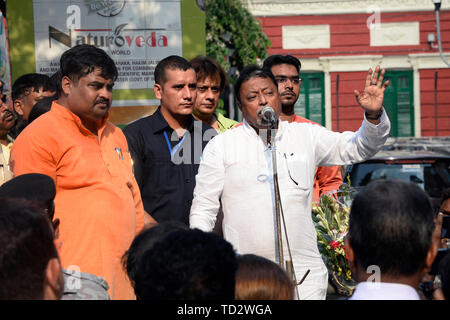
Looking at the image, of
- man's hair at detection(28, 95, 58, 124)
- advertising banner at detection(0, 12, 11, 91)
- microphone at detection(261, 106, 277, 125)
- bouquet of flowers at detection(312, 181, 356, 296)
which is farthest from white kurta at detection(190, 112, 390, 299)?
advertising banner at detection(0, 12, 11, 91)

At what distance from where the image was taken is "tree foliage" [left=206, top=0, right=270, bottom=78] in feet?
52.7

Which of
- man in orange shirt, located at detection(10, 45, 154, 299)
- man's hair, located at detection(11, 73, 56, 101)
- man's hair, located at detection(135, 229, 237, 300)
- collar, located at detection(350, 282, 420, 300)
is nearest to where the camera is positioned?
man's hair, located at detection(135, 229, 237, 300)

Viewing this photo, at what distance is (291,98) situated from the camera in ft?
18.1

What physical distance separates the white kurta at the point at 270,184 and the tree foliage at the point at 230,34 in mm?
11875

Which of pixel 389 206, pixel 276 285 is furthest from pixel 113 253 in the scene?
pixel 389 206

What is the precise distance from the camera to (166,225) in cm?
297

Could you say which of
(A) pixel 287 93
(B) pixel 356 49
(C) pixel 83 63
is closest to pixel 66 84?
(C) pixel 83 63

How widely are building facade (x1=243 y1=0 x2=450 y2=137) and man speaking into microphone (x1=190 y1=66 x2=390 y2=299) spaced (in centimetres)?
2034

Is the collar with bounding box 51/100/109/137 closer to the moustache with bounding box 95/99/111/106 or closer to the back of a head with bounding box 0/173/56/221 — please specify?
the moustache with bounding box 95/99/111/106

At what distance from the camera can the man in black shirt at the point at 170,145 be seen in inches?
176

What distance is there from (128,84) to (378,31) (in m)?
18.7

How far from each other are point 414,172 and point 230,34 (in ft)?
31.7

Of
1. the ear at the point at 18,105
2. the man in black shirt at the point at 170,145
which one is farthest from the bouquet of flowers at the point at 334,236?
the ear at the point at 18,105
